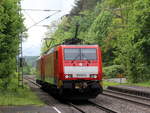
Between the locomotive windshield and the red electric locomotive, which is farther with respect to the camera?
the locomotive windshield

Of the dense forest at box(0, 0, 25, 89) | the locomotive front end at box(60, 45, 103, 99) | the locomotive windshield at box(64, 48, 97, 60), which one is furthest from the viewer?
the dense forest at box(0, 0, 25, 89)

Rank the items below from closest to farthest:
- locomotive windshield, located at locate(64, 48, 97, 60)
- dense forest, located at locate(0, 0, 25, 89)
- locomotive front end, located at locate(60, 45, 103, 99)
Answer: locomotive front end, located at locate(60, 45, 103, 99) < locomotive windshield, located at locate(64, 48, 97, 60) < dense forest, located at locate(0, 0, 25, 89)

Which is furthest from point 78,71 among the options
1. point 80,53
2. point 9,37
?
point 9,37

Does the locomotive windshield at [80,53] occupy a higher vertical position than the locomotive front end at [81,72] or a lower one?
higher

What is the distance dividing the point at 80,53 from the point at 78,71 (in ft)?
3.73

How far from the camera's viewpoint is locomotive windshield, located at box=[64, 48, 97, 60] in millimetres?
21469

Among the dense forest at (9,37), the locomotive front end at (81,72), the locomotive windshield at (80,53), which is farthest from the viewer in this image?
the dense forest at (9,37)

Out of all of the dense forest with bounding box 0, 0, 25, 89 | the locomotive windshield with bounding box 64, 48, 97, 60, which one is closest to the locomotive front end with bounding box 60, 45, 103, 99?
the locomotive windshield with bounding box 64, 48, 97, 60

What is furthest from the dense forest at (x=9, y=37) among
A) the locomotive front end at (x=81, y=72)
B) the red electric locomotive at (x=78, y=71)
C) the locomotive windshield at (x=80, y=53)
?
the locomotive front end at (x=81, y=72)

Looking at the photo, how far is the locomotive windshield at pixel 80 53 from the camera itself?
845 inches

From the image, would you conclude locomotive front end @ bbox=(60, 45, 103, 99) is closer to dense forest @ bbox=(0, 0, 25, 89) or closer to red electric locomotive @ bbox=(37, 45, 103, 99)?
red electric locomotive @ bbox=(37, 45, 103, 99)

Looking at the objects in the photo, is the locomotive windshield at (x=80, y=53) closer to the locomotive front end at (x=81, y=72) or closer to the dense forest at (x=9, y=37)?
the locomotive front end at (x=81, y=72)

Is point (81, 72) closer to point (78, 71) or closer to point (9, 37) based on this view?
point (78, 71)

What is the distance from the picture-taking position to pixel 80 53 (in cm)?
2162
